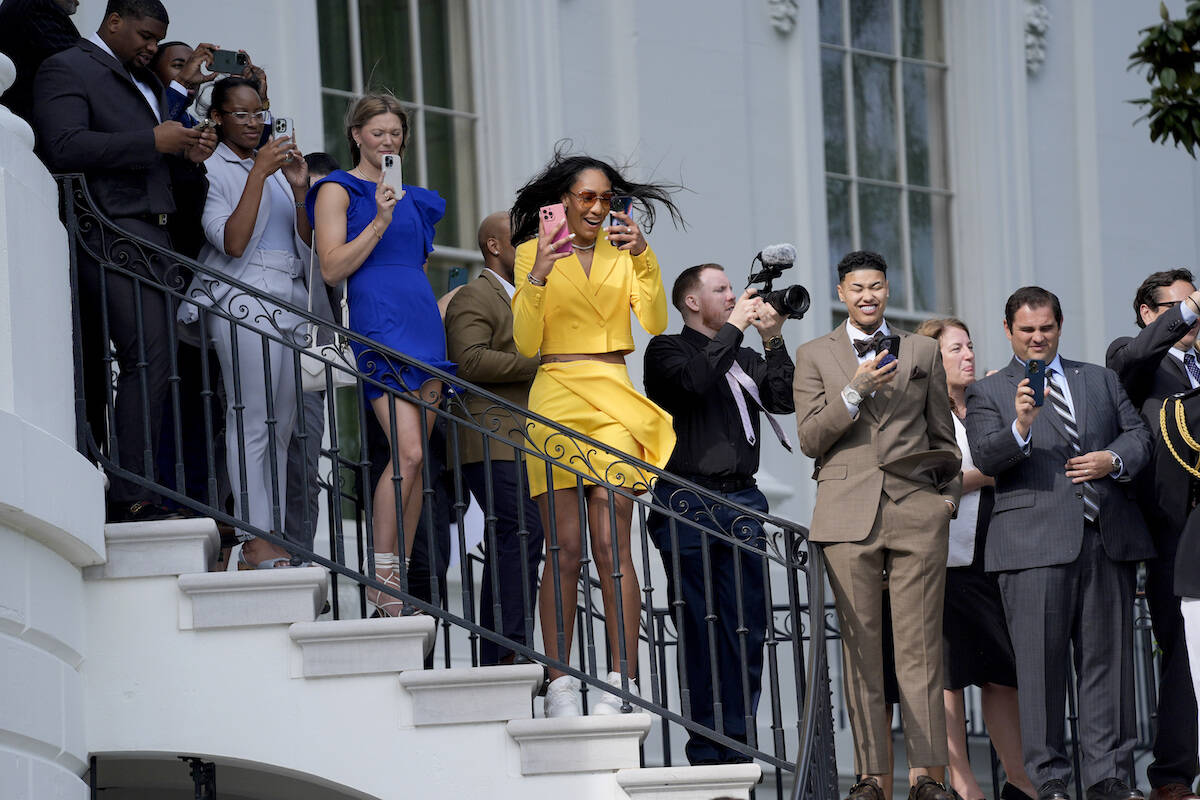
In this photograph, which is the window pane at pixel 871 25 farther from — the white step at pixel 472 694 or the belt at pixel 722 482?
the white step at pixel 472 694

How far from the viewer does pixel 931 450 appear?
776 cm

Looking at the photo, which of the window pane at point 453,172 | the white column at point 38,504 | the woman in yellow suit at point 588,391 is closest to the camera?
the white column at point 38,504

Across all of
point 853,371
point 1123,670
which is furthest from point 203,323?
point 1123,670

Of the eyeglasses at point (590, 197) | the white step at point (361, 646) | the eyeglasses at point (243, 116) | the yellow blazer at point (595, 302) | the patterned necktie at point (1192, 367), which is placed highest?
the eyeglasses at point (243, 116)

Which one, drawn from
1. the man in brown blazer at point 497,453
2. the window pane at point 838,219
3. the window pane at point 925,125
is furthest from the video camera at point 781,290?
the window pane at point 925,125

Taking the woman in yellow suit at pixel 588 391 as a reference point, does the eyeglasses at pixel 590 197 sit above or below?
above

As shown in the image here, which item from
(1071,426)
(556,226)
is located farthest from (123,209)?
(1071,426)

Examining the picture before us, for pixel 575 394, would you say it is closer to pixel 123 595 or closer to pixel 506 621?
pixel 506 621

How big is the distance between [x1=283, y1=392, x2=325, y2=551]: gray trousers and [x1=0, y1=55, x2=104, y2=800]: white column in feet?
2.39

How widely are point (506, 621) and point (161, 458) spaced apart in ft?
4.70

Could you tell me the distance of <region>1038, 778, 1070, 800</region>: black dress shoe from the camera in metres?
7.59

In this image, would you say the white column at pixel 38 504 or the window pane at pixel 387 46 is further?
the window pane at pixel 387 46

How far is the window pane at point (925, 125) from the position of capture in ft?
44.9

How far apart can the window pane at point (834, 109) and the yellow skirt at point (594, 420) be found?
5.51 meters
